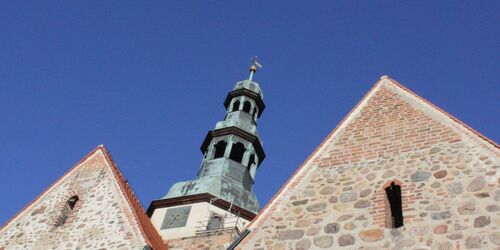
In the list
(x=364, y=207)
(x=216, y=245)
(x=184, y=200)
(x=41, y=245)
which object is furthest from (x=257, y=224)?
(x=184, y=200)

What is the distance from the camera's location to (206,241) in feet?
65.7

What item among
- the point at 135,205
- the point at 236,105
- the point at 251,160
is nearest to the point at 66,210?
the point at 135,205

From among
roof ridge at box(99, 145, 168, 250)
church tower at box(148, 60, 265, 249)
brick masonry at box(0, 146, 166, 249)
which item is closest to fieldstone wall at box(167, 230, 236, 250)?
church tower at box(148, 60, 265, 249)

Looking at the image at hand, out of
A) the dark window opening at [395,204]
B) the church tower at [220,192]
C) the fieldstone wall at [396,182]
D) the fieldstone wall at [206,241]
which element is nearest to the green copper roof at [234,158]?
the church tower at [220,192]

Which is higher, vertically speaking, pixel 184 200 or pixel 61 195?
pixel 184 200

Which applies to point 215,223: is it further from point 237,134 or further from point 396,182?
point 396,182

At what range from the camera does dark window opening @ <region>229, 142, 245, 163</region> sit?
24.5 metres

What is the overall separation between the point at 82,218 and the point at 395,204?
5695 mm

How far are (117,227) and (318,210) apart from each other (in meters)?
3.73

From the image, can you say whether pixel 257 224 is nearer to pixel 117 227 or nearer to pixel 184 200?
pixel 117 227

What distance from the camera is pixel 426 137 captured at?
997 cm

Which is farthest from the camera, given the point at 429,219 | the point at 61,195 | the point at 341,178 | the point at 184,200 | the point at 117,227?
the point at 184,200

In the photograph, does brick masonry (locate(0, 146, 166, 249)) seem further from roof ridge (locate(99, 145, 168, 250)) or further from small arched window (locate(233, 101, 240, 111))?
small arched window (locate(233, 101, 240, 111))

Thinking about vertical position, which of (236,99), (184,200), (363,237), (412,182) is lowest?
(363,237)
